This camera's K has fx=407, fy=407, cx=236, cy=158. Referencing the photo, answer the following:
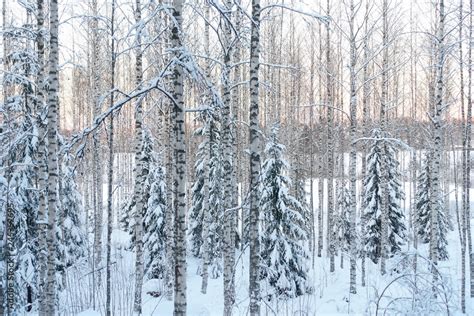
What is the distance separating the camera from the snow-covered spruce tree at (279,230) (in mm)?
14031

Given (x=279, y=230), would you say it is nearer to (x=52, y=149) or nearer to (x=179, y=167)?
(x=52, y=149)

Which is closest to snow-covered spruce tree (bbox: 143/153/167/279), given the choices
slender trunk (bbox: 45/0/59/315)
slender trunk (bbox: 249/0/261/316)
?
slender trunk (bbox: 45/0/59/315)

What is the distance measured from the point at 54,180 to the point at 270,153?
7977 mm

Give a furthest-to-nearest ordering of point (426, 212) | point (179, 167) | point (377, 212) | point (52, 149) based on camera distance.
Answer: point (426, 212) < point (377, 212) < point (52, 149) < point (179, 167)

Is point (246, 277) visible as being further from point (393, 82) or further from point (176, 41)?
point (393, 82)

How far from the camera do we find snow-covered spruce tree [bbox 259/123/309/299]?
14.0 m

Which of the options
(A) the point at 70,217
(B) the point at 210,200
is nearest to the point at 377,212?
(B) the point at 210,200

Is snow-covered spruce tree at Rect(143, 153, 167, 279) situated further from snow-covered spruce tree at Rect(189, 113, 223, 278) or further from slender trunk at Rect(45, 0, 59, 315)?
slender trunk at Rect(45, 0, 59, 315)

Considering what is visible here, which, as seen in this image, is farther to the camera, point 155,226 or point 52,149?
point 155,226

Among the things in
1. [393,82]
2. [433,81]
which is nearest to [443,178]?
[393,82]

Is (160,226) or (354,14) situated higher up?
(354,14)

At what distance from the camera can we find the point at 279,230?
1430 cm

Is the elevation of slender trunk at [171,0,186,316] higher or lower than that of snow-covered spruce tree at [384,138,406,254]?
higher

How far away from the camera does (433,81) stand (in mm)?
18688
